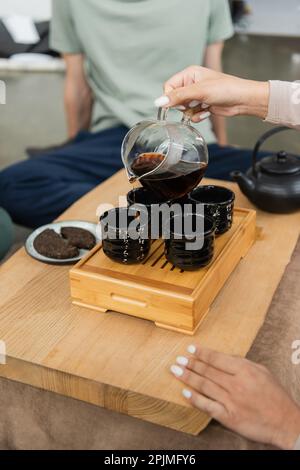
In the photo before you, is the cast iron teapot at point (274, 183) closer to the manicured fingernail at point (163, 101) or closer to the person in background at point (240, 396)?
the manicured fingernail at point (163, 101)

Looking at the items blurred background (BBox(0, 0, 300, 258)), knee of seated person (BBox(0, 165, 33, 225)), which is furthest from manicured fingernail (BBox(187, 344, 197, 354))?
blurred background (BBox(0, 0, 300, 258))

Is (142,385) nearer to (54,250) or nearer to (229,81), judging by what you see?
(54,250)

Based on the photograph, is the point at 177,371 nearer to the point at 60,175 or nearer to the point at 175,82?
the point at 175,82

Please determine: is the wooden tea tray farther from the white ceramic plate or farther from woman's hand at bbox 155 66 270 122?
woman's hand at bbox 155 66 270 122

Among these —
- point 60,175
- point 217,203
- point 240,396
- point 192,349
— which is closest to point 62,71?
point 60,175

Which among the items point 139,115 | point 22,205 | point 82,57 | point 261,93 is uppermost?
point 261,93

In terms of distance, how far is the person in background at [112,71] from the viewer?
2199 mm

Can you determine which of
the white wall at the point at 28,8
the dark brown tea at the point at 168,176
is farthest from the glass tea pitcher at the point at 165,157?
the white wall at the point at 28,8

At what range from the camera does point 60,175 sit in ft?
7.25

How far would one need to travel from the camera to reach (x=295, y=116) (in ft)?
4.84

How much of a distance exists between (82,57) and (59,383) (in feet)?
5.83

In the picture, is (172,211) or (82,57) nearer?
(172,211)
